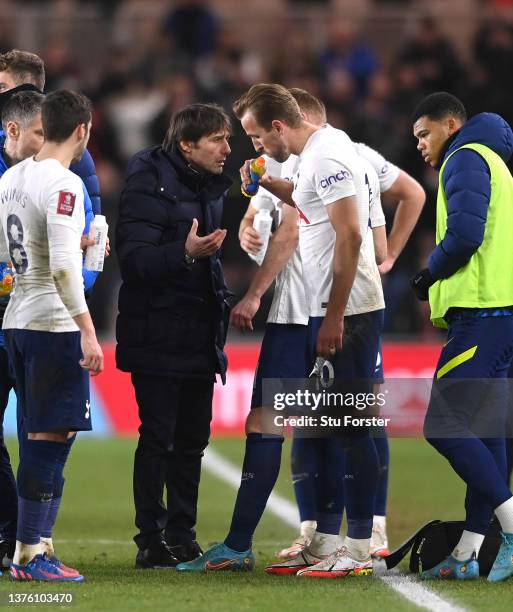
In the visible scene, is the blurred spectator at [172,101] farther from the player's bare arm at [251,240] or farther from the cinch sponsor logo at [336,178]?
the cinch sponsor logo at [336,178]

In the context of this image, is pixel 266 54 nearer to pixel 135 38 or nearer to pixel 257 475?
pixel 135 38

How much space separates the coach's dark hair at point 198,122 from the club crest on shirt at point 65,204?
113 cm

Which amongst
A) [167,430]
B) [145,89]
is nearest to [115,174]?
[145,89]

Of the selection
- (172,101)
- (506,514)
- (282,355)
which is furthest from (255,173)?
(172,101)

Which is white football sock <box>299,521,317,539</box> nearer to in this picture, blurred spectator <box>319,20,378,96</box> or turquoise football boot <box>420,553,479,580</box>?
turquoise football boot <box>420,553,479,580</box>

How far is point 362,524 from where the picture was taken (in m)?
6.17

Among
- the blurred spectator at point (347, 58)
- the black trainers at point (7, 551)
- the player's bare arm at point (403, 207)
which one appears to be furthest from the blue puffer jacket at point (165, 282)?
the blurred spectator at point (347, 58)

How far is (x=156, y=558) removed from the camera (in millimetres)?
6449

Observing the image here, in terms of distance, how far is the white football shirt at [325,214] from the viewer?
609cm

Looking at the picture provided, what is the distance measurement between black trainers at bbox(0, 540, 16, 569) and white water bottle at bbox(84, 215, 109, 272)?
1.43 m

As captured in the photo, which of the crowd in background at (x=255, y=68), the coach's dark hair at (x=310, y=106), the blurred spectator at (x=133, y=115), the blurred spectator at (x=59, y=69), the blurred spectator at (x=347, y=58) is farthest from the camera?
the blurred spectator at (x=347, y=58)

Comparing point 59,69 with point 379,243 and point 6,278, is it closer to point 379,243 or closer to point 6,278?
point 379,243

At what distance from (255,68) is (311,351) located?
35.4 feet

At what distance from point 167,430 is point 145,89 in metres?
9.63
